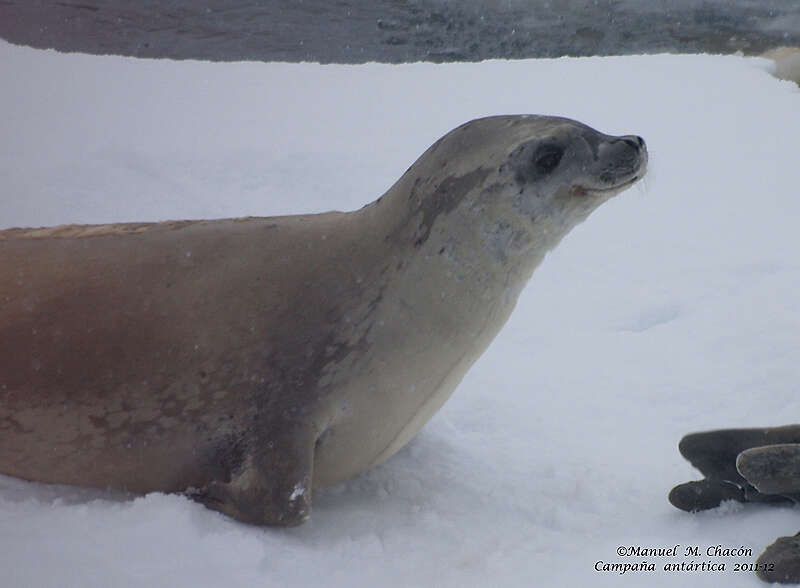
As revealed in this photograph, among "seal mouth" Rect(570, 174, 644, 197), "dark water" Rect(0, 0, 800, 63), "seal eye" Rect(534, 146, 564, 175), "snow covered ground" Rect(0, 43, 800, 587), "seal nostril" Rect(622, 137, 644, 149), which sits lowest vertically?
"snow covered ground" Rect(0, 43, 800, 587)

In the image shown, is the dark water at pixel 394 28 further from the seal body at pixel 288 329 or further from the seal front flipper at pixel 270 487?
the seal front flipper at pixel 270 487

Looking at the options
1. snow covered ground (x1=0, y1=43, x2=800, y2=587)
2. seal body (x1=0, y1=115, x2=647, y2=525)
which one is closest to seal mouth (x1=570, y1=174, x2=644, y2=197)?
seal body (x1=0, y1=115, x2=647, y2=525)

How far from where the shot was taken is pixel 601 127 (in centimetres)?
488

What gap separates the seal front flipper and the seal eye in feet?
2.71

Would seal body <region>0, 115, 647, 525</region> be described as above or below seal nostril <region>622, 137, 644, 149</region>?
below

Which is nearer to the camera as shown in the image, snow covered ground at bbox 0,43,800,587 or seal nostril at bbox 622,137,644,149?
snow covered ground at bbox 0,43,800,587

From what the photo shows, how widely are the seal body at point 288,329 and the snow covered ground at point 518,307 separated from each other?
4.9 inches

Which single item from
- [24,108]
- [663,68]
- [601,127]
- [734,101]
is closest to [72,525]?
[24,108]

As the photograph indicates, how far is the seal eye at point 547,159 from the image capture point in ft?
6.94

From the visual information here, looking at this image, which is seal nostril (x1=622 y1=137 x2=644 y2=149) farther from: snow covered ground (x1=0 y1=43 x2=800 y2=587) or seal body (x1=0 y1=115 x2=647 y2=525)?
snow covered ground (x1=0 y1=43 x2=800 y2=587)

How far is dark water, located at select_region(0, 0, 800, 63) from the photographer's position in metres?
4.23

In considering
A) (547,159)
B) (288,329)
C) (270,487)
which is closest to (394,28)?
(547,159)

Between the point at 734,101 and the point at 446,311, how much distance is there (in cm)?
399

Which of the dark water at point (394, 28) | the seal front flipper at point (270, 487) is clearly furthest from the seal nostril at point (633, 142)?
the dark water at point (394, 28)
